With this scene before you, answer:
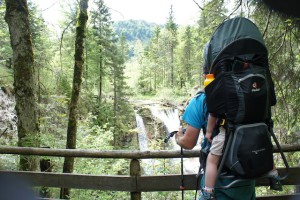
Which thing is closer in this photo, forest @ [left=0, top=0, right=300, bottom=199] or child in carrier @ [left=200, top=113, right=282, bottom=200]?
child in carrier @ [left=200, top=113, right=282, bottom=200]

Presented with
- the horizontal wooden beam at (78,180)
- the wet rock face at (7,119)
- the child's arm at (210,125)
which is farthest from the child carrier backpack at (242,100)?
the wet rock face at (7,119)

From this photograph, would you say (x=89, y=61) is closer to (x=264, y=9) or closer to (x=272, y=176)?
(x=264, y=9)

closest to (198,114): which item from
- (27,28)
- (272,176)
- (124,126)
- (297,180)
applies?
(272,176)

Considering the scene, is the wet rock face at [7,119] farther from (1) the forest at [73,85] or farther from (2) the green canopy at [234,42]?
(2) the green canopy at [234,42]

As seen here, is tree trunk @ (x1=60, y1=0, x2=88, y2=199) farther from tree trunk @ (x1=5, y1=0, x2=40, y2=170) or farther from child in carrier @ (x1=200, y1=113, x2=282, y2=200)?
child in carrier @ (x1=200, y1=113, x2=282, y2=200)

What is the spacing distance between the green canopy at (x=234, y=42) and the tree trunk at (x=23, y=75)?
332 cm

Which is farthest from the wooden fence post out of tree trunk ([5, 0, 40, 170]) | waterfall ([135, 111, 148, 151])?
waterfall ([135, 111, 148, 151])

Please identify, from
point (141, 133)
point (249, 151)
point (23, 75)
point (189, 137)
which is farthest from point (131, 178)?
point (141, 133)

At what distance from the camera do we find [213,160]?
202 centimetres

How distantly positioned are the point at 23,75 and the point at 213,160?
138 inches

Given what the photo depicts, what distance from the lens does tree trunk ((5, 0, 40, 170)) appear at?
430cm

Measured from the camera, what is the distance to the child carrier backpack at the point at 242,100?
72.9 inches

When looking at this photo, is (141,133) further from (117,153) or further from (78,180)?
(117,153)

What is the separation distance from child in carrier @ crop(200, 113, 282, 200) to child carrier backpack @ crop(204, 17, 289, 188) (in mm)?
60
